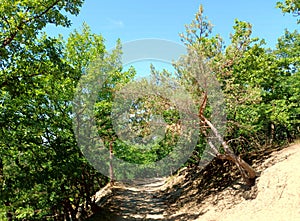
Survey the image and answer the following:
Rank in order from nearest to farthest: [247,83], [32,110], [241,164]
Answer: [32,110]
[241,164]
[247,83]

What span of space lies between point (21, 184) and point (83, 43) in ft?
35.7

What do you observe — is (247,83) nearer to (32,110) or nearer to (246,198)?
(246,198)

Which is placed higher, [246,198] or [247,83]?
[247,83]

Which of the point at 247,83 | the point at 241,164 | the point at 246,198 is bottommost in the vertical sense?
the point at 246,198

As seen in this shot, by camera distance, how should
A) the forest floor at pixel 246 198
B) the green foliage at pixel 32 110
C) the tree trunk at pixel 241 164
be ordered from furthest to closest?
1. the tree trunk at pixel 241 164
2. the forest floor at pixel 246 198
3. the green foliage at pixel 32 110

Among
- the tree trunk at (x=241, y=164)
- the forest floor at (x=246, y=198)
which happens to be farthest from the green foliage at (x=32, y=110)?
the tree trunk at (x=241, y=164)

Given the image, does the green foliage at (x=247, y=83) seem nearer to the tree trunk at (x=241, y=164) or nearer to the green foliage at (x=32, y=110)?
the tree trunk at (x=241, y=164)

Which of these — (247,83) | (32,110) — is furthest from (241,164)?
(32,110)

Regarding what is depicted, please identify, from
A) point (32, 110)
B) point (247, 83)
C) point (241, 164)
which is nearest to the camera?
Result: point (32, 110)

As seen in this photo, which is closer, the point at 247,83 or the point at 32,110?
the point at 32,110

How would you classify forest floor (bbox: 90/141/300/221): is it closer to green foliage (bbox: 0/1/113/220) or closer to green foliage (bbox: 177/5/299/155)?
green foliage (bbox: 177/5/299/155)

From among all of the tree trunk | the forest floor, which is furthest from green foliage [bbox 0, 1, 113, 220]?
the tree trunk

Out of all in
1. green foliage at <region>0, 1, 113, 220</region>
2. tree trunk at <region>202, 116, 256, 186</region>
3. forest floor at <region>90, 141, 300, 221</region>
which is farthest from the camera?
tree trunk at <region>202, 116, 256, 186</region>

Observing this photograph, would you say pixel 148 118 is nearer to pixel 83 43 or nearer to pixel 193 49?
pixel 193 49
